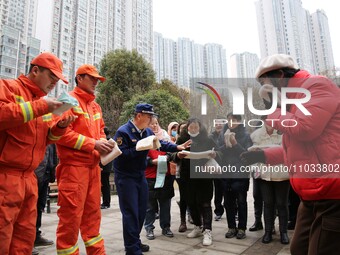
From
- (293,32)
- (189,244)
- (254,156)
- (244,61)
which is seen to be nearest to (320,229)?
(254,156)

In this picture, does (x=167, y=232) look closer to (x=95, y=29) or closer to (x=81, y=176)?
(x=81, y=176)

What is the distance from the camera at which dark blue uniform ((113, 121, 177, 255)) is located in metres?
3.14

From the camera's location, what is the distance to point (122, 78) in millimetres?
23438

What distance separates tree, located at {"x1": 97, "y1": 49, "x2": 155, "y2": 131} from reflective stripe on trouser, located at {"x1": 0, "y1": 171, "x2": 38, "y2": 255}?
19.5 meters

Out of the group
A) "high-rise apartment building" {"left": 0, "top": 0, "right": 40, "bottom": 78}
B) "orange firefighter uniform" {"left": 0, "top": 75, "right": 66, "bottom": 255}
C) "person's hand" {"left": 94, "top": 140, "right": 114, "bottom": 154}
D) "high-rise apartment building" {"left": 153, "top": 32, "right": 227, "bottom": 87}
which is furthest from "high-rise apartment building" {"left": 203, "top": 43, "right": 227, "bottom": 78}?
"orange firefighter uniform" {"left": 0, "top": 75, "right": 66, "bottom": 255}

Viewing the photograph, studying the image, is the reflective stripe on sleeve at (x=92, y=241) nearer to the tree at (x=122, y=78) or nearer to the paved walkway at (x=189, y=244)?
the paved walkway at (x=189, y=244)

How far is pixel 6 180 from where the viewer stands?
194 centimetres

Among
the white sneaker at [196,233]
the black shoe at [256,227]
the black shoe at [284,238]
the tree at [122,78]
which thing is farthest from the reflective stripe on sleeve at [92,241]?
the tree at [122,78]

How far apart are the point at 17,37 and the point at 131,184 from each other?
5776 cm

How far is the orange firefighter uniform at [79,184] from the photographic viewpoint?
258 centimetres

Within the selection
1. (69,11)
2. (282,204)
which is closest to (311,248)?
(282,204)

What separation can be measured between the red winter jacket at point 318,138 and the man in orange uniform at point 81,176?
1.77 metres

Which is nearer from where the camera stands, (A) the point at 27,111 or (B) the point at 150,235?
(A) the point at 27,111

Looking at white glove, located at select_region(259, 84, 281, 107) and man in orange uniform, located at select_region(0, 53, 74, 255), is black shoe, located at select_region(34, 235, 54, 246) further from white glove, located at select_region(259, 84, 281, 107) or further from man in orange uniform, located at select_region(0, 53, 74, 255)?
white glove, located at select_region(259, 84, 281, 107)
